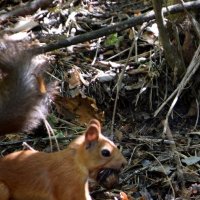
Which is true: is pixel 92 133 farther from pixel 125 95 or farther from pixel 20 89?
pixel 125 95

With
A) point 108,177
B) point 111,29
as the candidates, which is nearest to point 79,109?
point 111,29

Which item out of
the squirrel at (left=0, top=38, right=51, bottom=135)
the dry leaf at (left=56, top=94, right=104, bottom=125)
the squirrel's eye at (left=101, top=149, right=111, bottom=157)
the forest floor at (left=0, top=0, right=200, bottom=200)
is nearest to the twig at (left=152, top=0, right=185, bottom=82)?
the forest floor at (left=0, top=0, right=200, bottom=200)

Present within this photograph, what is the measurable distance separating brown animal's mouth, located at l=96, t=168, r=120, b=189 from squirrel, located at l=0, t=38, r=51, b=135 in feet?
1.92

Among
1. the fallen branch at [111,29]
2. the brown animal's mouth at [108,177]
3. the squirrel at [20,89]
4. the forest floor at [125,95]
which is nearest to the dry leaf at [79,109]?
the forest floor at [125,95]

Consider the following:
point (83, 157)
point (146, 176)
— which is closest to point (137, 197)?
point (146, 176)

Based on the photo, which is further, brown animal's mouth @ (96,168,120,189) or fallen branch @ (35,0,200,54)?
fallen branch @ (35,0,200,54)

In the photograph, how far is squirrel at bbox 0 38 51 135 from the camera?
455cm

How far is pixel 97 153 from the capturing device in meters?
4.56

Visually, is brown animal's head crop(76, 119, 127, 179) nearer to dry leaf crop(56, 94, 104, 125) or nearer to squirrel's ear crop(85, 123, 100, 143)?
squirrel's ear crop(85, 123, 100, 143)

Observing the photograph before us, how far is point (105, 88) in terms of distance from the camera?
5902 millimetres

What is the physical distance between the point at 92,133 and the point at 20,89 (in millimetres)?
582

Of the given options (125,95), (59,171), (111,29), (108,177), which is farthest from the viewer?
(125,95)

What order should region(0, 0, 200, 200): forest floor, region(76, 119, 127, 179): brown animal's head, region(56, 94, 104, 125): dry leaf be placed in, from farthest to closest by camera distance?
region(56, 94, 104, 125): dry leaf
region(0, 0, 200, 200): forest floor
region(76, 119, 127, 179): brown animal's head

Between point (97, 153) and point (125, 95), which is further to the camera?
point (125, 95)
